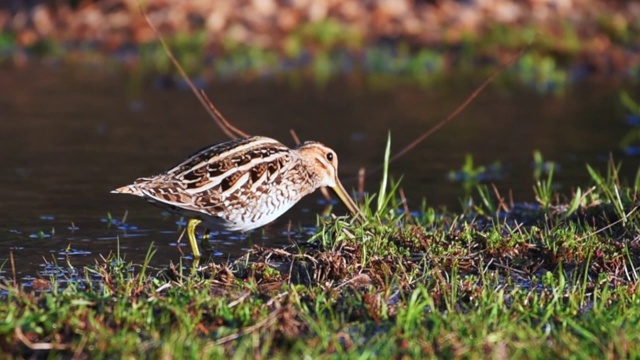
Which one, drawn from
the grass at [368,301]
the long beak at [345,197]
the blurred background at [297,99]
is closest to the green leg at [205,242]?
the blurred background at [297,99]

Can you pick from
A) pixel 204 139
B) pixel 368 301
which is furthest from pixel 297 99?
pixel 368 301

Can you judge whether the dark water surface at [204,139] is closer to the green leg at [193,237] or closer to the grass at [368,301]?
the green leg at [193,237]

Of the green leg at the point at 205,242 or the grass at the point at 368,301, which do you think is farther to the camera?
the green leg at the point at 205,242

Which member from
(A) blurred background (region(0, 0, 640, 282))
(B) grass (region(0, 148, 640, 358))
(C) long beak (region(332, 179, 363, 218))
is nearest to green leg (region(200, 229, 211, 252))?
(A) blurred background (region(0, 0, 640, 282))

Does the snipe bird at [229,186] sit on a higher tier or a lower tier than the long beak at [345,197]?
higher

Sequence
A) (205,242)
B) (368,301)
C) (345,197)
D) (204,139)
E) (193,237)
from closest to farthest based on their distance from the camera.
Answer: (368,301), (193,237), (205,242), (345,197), (204,139)

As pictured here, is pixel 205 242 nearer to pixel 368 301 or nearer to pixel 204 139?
pixel 368 301

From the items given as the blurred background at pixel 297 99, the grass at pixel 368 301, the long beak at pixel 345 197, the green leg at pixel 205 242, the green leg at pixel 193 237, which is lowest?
the blurred background at pixel 297 99
